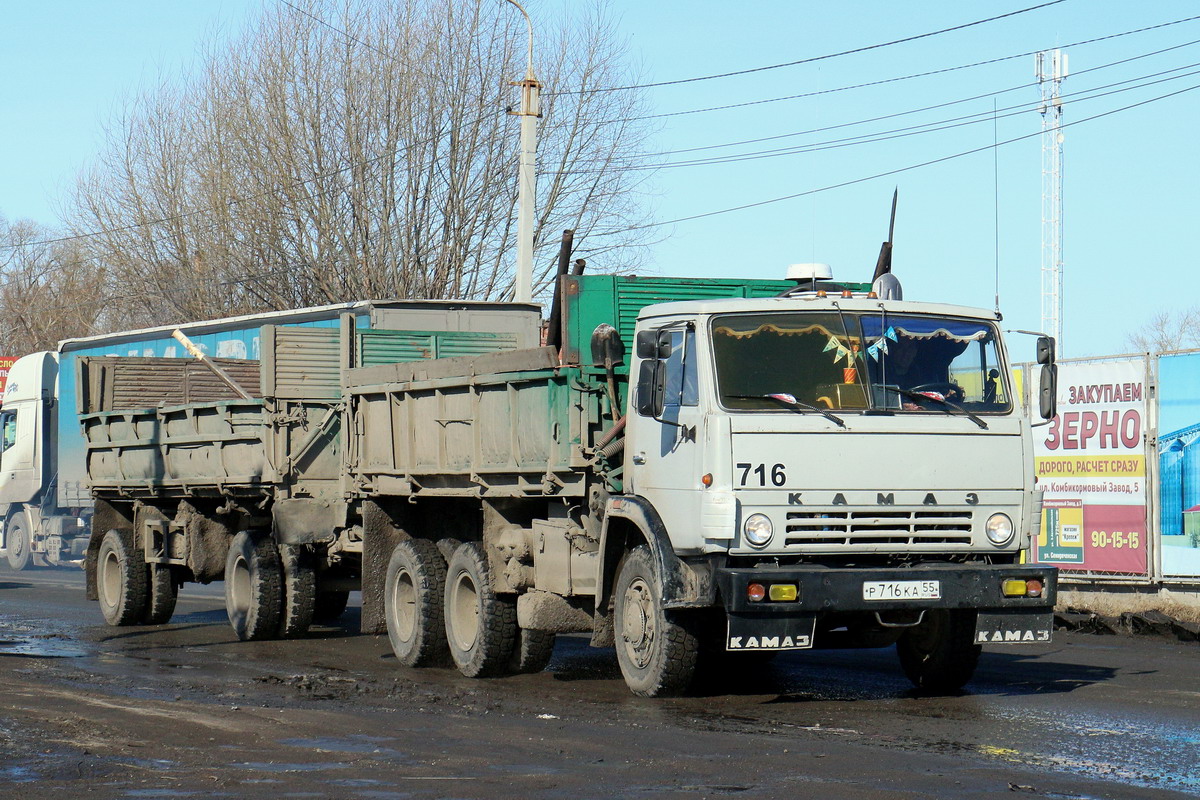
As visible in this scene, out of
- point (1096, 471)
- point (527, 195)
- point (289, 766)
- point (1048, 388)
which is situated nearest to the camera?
point (289, 766)

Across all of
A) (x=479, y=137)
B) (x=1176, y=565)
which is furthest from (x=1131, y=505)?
(x=479, y=137)

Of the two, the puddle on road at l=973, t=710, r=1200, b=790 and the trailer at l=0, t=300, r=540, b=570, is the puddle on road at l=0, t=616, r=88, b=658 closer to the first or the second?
the puddle on road at l=973, t=710, r=1200, b=790

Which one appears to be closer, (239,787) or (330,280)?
(239,787)

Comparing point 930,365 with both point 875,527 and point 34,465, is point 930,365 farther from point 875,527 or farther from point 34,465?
point 34,465

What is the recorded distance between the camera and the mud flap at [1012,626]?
9.43m

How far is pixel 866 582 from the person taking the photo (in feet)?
29.8

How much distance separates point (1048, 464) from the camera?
17078 mm

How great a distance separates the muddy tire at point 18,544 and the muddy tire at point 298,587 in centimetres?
1856

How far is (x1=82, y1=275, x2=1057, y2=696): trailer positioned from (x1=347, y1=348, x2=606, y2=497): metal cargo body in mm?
22

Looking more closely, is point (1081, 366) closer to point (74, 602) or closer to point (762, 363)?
point (762, 363)

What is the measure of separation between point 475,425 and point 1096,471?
7.76 m

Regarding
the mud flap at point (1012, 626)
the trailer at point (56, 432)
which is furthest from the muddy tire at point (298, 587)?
the trailer at point (56, 432)

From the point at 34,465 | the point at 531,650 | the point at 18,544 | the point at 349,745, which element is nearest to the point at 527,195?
the point at 531,650

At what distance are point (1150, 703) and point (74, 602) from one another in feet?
49.4
